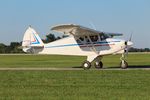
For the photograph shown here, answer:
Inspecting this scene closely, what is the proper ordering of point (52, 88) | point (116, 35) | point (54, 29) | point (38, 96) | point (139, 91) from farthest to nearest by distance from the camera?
1. point (116, 35)
2. point (54, 29)
3. point (52, 88)
4. point (139, 91)
5. point (38, 96)

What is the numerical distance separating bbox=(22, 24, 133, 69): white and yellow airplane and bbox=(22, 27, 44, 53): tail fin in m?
0.49

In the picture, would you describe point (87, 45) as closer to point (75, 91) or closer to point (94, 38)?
point (94, 38)

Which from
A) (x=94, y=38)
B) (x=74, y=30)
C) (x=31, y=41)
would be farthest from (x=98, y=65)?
(x=31, y=41)

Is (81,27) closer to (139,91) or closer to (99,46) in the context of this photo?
(99,46)

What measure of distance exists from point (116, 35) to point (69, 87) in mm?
19496

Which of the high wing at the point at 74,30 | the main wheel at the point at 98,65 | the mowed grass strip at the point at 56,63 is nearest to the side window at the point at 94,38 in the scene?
the high wing at the point at 74,30

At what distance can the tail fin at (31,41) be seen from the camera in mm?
32791

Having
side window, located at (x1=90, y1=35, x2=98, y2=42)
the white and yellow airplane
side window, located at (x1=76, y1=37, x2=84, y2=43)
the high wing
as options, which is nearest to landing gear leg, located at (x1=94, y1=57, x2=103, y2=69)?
the white and yellow airplane

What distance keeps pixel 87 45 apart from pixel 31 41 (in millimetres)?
5648

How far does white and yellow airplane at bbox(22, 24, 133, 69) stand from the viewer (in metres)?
29.0

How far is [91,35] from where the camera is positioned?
30.3 m

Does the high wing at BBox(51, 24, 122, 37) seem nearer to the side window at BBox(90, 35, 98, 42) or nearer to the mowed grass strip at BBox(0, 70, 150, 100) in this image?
the side window at BBox(90, 35, 98, 42)

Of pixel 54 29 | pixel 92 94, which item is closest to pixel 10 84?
pixel 92 94

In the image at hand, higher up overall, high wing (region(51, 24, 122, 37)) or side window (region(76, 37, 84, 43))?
high wing (region(51, 24, 122, 37))
